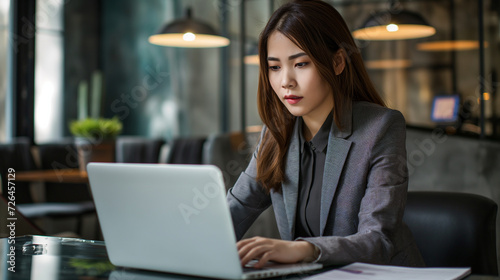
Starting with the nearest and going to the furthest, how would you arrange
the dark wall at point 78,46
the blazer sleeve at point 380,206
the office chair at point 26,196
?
the blazer sleeve at point 380,206, the office chair at point 26,196, the dark wall at point 78,46

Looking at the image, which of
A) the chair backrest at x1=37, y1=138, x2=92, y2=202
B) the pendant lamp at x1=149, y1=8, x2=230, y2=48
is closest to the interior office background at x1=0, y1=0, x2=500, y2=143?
the chair backrest at x1=37, y1=138, x2=92, y2=202

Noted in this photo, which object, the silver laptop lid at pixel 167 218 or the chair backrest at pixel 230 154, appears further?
the chair backrest at pixel 230 154

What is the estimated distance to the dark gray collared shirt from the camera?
155cm

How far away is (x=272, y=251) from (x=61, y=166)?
519cm

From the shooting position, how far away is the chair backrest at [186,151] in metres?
5.37

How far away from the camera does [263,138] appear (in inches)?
67.1

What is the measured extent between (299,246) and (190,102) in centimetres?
664

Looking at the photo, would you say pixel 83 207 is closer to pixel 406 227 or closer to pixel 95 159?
pixel 95 159

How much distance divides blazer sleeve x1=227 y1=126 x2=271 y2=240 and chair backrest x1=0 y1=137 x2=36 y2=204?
3754 millimetres

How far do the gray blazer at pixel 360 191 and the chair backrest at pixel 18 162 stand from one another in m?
3.80

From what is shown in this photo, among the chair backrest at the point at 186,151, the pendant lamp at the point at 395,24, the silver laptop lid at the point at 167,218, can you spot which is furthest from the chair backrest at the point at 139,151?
the silver laptop lid at the point at 167,218

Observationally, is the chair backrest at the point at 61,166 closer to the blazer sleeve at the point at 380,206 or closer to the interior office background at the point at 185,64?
the interior office background at the point at 185,64

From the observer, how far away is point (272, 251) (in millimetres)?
1063

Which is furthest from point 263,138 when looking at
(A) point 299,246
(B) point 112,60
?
(B) point 112,60
